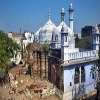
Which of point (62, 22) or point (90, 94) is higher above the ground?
point (62, 22)

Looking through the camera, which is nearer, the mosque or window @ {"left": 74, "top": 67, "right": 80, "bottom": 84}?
the mosque

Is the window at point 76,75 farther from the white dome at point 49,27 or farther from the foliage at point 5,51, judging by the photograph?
the white dome at point 49,27

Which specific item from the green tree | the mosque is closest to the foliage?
the green tree

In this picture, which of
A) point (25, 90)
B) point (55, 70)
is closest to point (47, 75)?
point (55, 70)

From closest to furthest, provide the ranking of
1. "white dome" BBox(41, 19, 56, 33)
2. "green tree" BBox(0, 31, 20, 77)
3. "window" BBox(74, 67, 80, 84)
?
1. "green tree" BBox(0, 31, 20, 77)
2. "window" BBox(74, 67, 80, 84)
3. "white dome" BBox(41, 19, 56, 33)

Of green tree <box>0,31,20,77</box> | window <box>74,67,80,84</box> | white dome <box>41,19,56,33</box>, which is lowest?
window <box>74,67,80,84</box>

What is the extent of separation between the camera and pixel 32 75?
17.6 m

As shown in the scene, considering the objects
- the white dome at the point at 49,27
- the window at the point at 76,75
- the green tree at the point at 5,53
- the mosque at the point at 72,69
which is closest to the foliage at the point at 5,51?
the green tree at the point at 5,53

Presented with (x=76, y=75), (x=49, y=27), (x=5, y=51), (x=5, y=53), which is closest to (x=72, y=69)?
(x=76, y=75)

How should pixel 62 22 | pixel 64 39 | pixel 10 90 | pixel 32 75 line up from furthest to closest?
pixel 62 22
pixel 32 75
pixel 64 39
pixel 10 90

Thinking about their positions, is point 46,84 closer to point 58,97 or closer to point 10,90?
point 58,97

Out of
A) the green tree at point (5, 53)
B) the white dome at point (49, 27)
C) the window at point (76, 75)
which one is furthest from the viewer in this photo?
the white dome at point (49, 27)

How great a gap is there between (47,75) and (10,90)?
11.7 feet

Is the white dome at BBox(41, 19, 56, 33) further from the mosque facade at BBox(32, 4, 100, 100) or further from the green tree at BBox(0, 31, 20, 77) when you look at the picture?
the mosque facade at BBox(32, 4, 100, 100)
